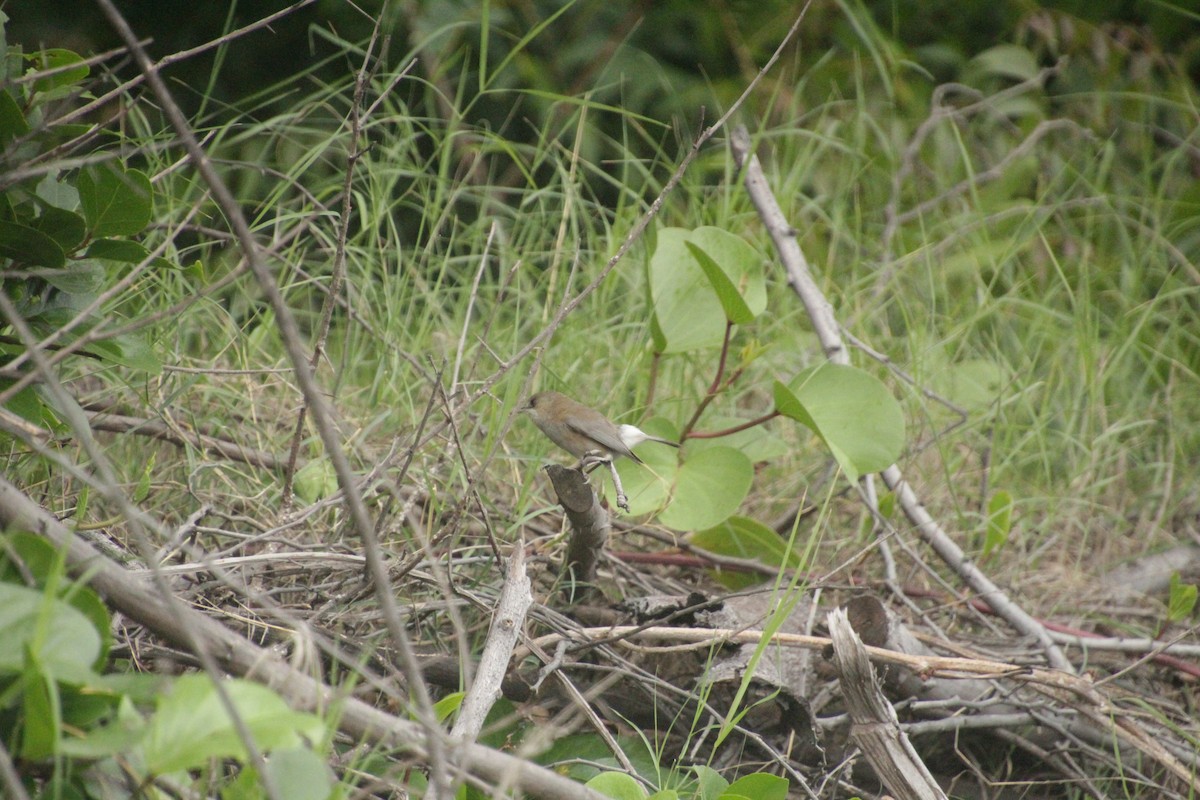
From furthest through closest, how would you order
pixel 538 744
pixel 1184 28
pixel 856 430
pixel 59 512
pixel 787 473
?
pixel 1184 28 < pixel 787 473 < pixel 856 430 < pixel 59 512 < pixel 538 744

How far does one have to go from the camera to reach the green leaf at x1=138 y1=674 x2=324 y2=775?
94 cm

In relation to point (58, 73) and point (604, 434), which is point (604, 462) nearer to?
point (604, 434)

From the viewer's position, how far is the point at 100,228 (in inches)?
59.0

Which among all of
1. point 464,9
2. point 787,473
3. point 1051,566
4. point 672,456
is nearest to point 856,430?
point 672,456

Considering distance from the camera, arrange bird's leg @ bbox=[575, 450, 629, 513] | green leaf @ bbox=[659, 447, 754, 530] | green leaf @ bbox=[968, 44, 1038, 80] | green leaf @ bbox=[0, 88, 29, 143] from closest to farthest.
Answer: green leaf @ bbox=[0, 88, 29, 143], bird's leg @ bbox=[575, 450, 629, 513], green leaf @ bbox=[659, 447, 754, 530], green leaf @ bbox=[968, 44, 1038, 80]

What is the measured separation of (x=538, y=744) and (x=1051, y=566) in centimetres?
231

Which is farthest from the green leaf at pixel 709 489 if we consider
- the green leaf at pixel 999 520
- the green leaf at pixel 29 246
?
the green leaf at pixel 29 246

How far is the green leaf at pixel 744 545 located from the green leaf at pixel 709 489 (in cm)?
11

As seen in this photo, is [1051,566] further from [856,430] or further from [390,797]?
[390,797]

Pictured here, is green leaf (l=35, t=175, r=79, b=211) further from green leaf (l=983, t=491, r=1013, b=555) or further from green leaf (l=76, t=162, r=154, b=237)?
green leaf (l=983, t=491, r=1013, b=555)

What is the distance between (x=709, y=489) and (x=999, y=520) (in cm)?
82

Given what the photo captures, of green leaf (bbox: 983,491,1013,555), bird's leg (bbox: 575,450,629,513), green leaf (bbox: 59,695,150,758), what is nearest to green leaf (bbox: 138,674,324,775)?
green leaf (bbox: 59,695,150,758)

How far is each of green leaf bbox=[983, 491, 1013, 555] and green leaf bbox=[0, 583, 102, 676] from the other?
78.0 inches

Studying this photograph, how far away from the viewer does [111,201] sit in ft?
4.83
